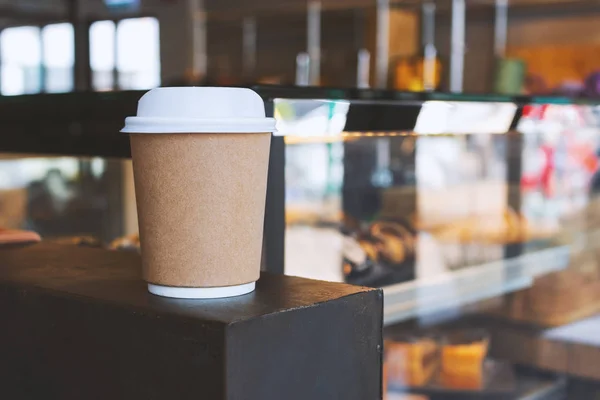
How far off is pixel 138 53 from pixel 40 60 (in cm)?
155

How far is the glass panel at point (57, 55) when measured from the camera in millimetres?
9656

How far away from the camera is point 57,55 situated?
382 inches

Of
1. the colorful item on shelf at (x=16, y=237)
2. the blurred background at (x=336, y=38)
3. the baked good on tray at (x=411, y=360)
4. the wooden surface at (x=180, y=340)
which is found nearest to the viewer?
the wooden surface at (x=180, y=340)

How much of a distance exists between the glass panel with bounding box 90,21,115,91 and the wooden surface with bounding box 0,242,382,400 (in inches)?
332

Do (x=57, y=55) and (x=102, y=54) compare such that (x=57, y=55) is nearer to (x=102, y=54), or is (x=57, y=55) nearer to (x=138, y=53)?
(x=102, y=54)

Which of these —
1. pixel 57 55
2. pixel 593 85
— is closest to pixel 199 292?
Result: pixel 593 85

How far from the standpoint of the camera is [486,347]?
2.14 metres

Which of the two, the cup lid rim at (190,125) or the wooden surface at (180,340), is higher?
the cup lid rim at (190,125)

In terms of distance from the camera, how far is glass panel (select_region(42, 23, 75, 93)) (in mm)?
9656

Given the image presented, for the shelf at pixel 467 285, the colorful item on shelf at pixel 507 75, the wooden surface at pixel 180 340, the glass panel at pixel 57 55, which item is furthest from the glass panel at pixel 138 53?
the wooden surface at pixel 180 340

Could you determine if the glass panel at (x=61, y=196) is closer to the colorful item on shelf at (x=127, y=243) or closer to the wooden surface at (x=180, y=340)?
the colorful item on shelf at (x=127, y=243)

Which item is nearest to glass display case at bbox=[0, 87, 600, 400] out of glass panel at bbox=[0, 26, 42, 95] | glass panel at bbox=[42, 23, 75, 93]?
glass panel at bbox=[42, 23, 75, 93]

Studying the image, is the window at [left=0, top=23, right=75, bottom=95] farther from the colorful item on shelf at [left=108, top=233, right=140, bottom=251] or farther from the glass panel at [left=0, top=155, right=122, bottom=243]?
the colorful item on shelf at [left=108, top=233, right=140, bottom=251]

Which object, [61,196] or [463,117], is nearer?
[463,117]
